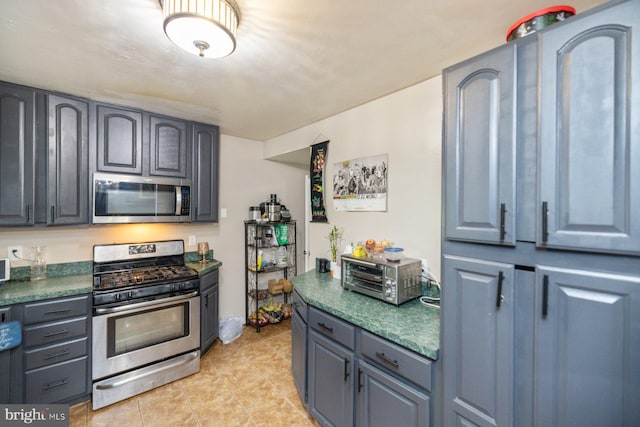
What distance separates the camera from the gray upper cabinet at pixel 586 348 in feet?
2.66

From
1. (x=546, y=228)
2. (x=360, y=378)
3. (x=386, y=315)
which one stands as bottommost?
(x=360, y=378)

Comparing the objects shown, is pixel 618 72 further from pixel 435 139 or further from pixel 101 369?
pixel 101 369

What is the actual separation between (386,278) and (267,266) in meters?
2.11

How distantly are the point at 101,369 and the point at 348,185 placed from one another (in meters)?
2.51

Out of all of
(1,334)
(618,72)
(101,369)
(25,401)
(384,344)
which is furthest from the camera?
(101,369)

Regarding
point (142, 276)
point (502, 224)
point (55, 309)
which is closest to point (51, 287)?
point (55, 309)

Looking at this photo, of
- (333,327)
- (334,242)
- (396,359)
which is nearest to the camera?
(396,359)

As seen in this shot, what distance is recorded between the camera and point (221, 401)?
2154 mm

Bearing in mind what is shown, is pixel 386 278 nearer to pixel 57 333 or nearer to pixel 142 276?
pixel 142 276

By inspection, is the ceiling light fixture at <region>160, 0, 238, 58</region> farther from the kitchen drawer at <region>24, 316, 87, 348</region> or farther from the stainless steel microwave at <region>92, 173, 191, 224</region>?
the kitchen drawer at <region>24, 316, 87, 348</region>

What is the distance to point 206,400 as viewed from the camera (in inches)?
85.3

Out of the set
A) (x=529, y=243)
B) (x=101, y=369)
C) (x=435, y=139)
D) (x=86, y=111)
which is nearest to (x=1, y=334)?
(x=101, y=369)

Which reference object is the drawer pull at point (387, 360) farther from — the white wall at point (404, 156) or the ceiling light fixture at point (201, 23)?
the ceiling light fixture at point (201, 23)
